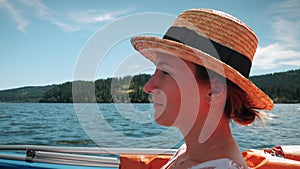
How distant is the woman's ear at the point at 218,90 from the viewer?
1.07 m

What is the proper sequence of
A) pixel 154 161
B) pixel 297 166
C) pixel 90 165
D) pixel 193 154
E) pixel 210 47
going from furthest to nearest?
1. pixel 90 165
2. pixel 154 161
3. pixel 297 166
4. pixel 193 154
5. pixel 210 47

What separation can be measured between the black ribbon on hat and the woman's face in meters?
0.07

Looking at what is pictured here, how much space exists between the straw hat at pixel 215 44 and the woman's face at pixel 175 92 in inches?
2.3

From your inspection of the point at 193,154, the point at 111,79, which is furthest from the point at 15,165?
the point at 193,154

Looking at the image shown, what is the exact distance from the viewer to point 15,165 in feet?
7.39

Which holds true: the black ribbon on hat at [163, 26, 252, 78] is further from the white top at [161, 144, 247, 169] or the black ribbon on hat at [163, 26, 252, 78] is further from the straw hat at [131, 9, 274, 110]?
the white top at [161, 144, 247, 169]

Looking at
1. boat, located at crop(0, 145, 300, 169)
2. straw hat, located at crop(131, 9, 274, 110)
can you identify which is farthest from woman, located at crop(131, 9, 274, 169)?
boat, located at crop(0, 145, 300, 169)

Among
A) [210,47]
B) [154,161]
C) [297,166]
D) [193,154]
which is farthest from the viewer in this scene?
[154,161]

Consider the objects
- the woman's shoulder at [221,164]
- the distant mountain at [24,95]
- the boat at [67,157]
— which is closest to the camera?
the woman's shoulder at [221,164]

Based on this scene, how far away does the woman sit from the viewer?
1.04 meters

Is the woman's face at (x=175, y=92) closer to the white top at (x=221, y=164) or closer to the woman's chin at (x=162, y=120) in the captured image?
the woman's chin at (x=162, y=120)

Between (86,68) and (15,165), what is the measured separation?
140cm

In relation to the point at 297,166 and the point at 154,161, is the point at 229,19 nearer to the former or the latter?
the point at 297,166

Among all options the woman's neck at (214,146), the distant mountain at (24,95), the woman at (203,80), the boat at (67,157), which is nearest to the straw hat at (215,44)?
the woman at (203,80)
